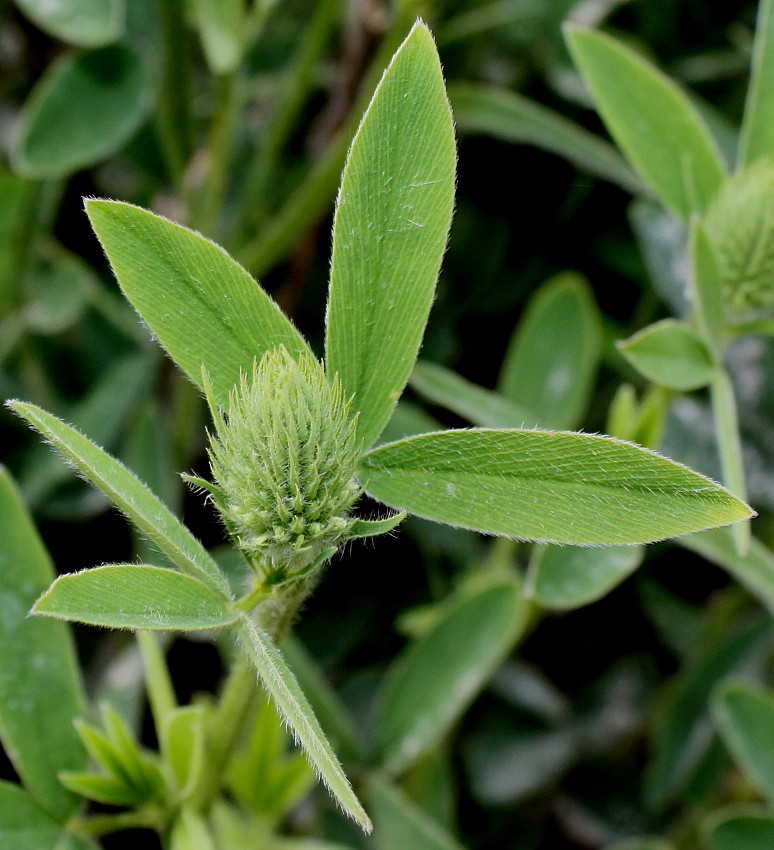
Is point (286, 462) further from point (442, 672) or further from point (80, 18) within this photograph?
point (80, 18)

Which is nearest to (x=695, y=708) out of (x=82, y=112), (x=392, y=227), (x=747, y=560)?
→ (x=747, y=560)

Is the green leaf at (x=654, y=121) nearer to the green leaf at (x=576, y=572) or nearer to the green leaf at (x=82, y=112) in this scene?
the green leaf at (x=576, y=572)

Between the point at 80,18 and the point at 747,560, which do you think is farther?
the point at 80,18

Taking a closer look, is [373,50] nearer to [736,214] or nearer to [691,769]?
[736,214]

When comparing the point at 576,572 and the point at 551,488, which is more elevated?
the point at 551,488

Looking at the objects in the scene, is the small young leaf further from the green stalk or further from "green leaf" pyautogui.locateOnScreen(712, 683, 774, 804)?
"green leaf" pyautogui.locateOnScreen(712, 683, 774, 804)

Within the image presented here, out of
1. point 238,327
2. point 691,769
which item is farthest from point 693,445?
point 238,327
